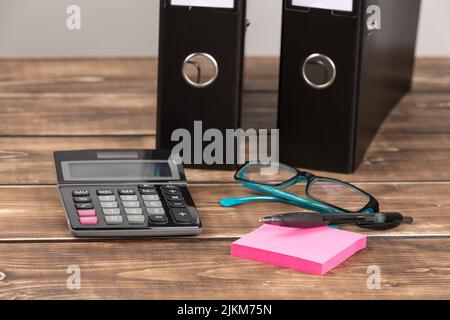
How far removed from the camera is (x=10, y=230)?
0.87 m

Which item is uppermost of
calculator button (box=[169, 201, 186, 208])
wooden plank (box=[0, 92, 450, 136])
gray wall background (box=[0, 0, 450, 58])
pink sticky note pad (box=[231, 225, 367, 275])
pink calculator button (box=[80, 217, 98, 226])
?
gray wall background (box=[0, 0, 450, 58])

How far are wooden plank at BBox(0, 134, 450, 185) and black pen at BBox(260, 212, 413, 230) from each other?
0.13 m

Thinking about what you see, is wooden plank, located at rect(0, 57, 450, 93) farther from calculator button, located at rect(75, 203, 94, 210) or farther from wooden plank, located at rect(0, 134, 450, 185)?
calculator button, located at rect(75, 203, 94, 210)

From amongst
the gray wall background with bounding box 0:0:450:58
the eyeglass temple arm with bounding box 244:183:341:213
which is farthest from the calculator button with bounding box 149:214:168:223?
the gray wall background with bounding box 0:0:450:58

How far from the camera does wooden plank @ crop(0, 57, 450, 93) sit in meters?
1.29

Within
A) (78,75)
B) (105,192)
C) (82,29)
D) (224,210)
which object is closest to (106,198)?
(105,192)

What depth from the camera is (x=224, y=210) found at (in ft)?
3.07

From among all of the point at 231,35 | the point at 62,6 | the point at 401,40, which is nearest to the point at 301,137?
the point at 231,35

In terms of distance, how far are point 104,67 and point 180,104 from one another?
389 millimetres

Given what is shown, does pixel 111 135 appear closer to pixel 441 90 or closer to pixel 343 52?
pixel 343 52

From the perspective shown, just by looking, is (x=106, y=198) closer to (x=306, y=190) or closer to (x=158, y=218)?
(x=158, y=218)

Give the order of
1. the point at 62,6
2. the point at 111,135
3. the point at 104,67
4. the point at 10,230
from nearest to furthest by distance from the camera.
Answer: the point at 10,230 < the point at 111,135 < the point at 104,67 < the point at 62,6

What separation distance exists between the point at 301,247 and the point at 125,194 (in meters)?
0.17
